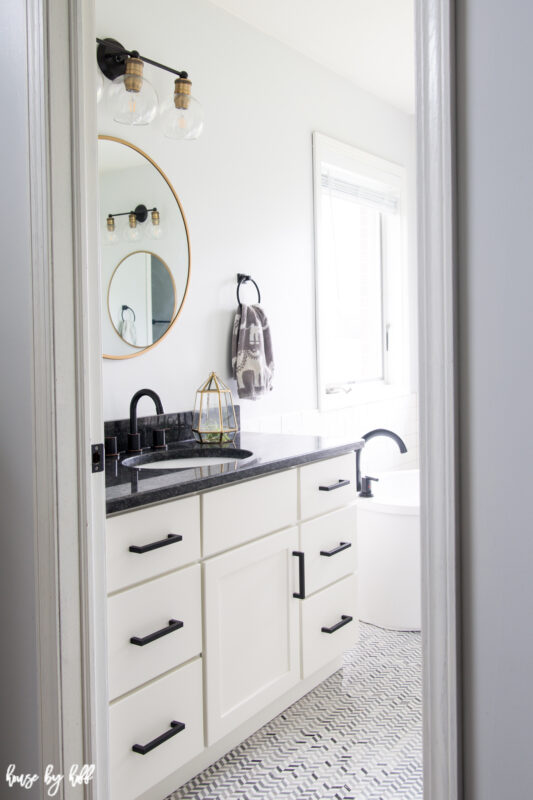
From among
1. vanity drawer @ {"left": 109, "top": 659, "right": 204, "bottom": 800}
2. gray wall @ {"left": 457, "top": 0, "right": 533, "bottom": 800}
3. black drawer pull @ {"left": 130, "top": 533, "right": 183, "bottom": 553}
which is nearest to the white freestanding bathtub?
vanity drawer @ {"left": 109, "top": 659, "right": 204, "bottom": 800}

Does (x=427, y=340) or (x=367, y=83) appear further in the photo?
(x=367, y=83)

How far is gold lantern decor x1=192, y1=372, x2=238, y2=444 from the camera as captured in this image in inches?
93.1

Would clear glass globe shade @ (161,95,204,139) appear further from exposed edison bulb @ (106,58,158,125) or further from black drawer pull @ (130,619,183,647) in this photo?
black drawer pull @ (130,619,183,647)

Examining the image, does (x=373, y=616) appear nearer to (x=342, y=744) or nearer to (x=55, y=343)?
(x=342, y=744)

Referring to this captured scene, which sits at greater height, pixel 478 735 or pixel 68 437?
pixel 68 437

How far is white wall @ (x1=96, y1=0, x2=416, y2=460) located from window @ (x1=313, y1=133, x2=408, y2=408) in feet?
0.38

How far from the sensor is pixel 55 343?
1.27 m

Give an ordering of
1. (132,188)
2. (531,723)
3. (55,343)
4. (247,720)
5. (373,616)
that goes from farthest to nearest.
Answer: (373,616) < (132,188) < (247,720) < (55,343) < (531,723)

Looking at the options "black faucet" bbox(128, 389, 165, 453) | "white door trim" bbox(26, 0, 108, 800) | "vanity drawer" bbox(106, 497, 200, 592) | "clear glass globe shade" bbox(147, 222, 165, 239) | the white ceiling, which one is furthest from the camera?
the white ceiling

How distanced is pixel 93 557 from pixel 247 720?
3.10 ft

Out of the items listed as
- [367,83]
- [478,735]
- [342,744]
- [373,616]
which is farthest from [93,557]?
[367,83]

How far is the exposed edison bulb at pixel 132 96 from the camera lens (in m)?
2.04

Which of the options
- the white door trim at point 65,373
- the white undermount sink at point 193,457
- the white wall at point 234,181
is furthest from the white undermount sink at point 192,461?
the white door trim at point 65,373

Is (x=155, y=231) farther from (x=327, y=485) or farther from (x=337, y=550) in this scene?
(x=337, y=550)
